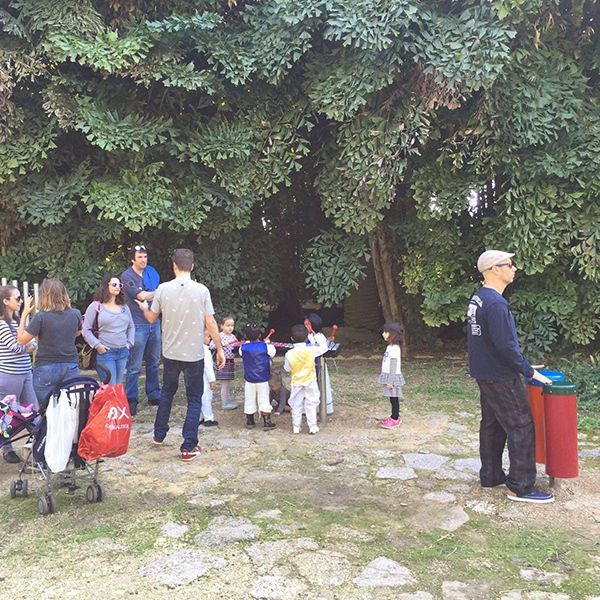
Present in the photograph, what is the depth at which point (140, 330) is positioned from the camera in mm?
6652

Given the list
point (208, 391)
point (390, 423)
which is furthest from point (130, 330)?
point (390, 423)

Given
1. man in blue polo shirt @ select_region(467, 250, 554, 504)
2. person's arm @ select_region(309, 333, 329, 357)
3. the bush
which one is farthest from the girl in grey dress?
the bush

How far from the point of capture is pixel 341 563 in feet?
11.1

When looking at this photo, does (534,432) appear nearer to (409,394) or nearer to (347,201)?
(409,394)

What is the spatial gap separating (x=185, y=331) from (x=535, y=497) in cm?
295

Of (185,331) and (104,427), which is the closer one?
(104,427)

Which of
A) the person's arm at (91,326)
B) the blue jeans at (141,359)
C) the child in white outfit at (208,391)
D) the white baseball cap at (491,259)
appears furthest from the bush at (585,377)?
the person's arm at (91,326)

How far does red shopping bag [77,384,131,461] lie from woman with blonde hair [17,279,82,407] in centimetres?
70

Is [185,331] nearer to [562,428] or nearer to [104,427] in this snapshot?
[104,427]

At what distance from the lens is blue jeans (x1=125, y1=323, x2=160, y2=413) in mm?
6641

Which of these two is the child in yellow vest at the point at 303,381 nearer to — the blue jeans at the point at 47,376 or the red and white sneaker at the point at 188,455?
the red and white sneaker at the point at 188,455

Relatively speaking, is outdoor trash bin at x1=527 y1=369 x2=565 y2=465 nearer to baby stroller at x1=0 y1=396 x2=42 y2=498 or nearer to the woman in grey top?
baby stroller at x1=0 y1=396 x2=42 y2=498

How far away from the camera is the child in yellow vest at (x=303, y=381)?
588 centimetres

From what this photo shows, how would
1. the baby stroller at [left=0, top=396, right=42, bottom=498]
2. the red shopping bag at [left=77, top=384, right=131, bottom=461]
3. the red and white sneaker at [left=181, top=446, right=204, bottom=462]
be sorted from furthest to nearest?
the red and white sneaker at [left=181, top=446, right=204, bottom=462] → the baby stroller at [left=0, top=396, right=42, bottom=498] → the red shopping bag at [left=77, top=384, right=131, bottom=461]
